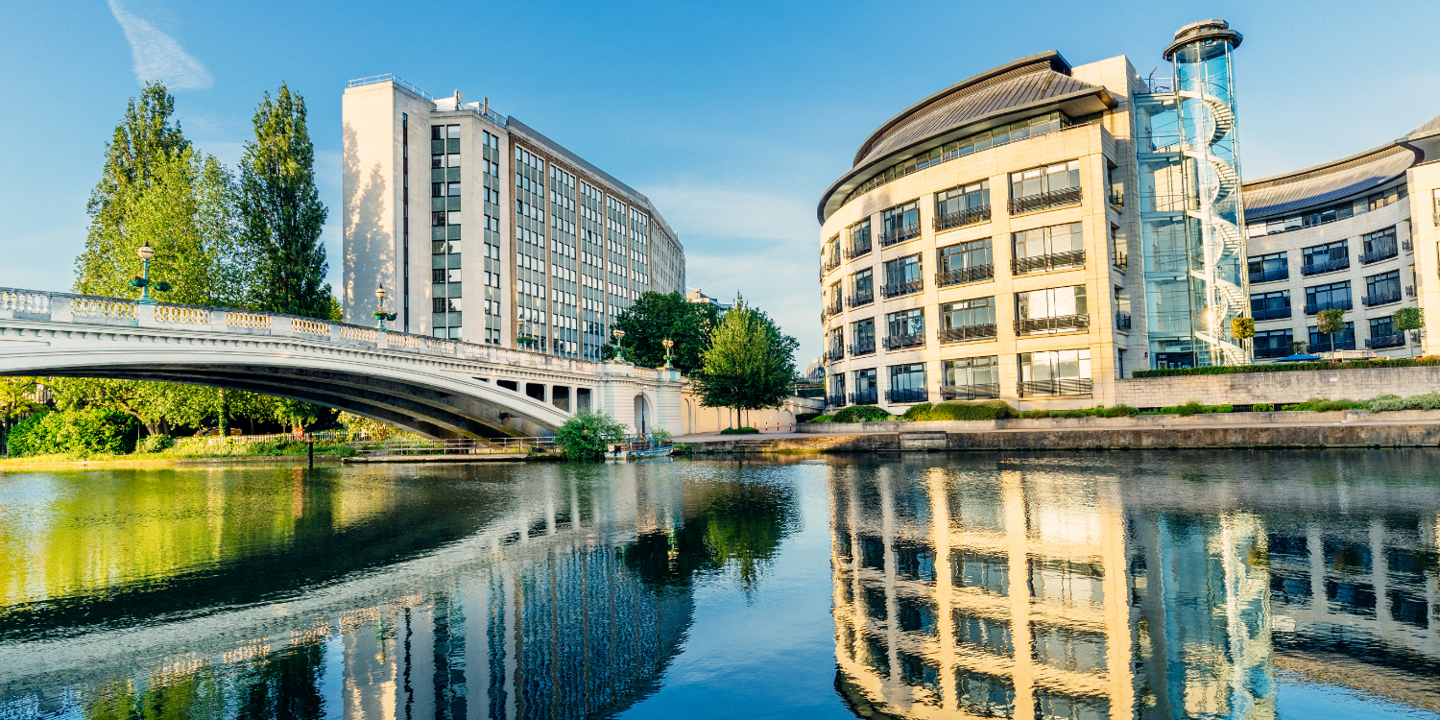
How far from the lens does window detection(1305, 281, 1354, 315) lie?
2239 inches

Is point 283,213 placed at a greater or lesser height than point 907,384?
greater

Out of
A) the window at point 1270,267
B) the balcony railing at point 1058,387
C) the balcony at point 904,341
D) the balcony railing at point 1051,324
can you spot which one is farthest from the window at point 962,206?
the window at point 1270,267

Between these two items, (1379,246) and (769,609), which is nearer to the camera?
(769,609)

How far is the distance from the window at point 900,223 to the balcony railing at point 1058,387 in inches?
490

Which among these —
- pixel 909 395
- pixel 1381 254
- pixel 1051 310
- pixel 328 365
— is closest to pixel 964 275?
pixel 1051 310

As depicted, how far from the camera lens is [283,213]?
48.8 metres

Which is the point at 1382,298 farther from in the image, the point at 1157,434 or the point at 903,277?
the point at 1157,434

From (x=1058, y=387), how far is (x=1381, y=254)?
3312cm

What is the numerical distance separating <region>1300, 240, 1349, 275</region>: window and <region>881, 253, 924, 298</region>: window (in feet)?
122

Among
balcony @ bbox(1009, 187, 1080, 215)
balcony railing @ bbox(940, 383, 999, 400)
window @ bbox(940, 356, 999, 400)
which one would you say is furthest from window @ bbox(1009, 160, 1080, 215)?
balcony railing @ bbox(940, 383, 999, 400)

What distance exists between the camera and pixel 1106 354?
40031 millimetres

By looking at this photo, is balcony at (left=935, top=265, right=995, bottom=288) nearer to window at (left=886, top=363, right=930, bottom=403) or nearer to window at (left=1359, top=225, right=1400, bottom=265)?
window at (left=886, top=363, right=930, bottom=403)

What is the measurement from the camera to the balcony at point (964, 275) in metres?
44.4

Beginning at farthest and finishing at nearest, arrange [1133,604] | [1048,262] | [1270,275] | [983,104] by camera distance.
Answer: [1270,275] → [983,104] → [1048,262] → [1133,604]
